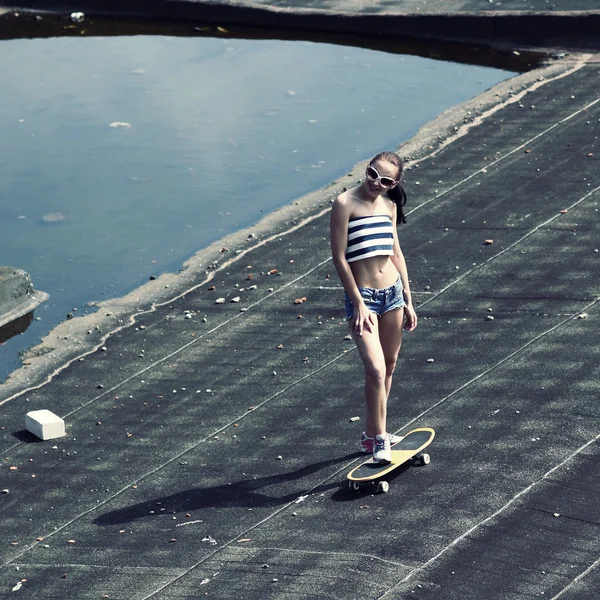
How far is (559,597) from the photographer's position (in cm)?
662

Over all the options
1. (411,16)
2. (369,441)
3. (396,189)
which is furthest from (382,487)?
(411,16)

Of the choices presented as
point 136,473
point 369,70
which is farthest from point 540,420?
point 369,70

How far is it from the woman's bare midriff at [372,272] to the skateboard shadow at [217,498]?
1.43 m

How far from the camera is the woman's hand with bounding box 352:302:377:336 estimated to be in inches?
297

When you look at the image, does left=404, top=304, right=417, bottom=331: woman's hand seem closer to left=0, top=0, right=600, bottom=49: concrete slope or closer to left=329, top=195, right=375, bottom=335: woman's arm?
left=329, top=195, right=375, bottom=335: woman's arm

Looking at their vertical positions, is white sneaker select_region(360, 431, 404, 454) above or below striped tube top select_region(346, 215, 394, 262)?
below

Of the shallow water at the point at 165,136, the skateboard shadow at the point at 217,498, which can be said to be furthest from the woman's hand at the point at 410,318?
the shallow water at the point at 165,136

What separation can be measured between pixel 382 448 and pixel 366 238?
1345 mm

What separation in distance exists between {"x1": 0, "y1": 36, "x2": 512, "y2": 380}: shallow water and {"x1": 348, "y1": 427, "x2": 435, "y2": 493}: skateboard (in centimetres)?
478

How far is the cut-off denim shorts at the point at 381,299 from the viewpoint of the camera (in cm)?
767

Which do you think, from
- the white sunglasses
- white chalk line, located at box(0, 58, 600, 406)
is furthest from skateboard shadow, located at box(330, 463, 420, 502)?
white chalk line, located at box(0, 58, 600, 406)

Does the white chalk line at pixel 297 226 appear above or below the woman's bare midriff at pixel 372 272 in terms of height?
below

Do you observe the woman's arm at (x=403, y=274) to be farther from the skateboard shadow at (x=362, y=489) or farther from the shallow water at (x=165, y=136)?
the shallow water at (x=165, y=136)

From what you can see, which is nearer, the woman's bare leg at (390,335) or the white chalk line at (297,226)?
the woman's bare leg at (390,335)
